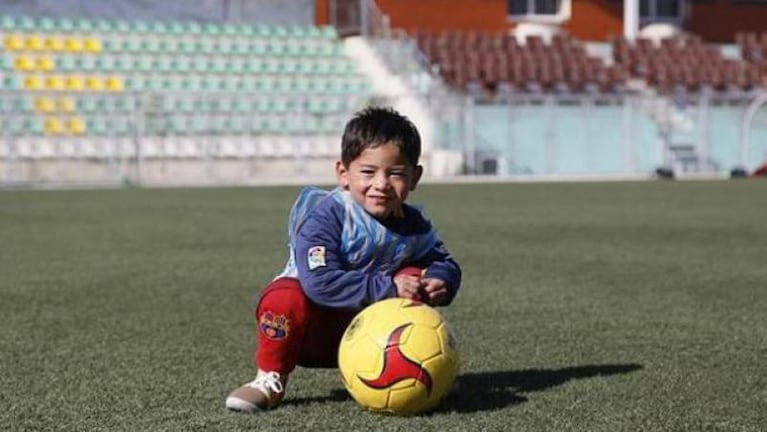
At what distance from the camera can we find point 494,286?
6715mm

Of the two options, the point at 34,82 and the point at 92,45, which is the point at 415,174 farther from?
the point at 92,45

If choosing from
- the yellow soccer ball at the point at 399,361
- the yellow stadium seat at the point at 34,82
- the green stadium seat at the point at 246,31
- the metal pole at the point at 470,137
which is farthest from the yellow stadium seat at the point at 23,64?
the yellow soccer ball at the point at 399,361

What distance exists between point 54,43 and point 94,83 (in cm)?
130

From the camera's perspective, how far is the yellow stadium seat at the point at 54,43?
24017mm

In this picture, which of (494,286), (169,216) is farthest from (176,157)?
(494,286)

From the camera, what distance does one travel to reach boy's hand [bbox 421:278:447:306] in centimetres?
360

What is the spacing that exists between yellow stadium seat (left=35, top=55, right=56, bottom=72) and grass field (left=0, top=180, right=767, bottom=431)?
480 inches

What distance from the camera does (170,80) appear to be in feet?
80.2

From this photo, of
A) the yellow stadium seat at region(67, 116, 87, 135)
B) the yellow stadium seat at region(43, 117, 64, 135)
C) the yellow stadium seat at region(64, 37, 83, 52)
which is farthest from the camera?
the yellow stadium seat at region(64, 37, 83, 52)

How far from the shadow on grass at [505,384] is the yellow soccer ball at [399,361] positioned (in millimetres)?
127

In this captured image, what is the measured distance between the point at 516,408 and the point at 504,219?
8989 millimetres

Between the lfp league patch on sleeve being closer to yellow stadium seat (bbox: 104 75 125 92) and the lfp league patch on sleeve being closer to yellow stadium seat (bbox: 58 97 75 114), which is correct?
yellow stadium seat (bbox: 58 97 75 114)

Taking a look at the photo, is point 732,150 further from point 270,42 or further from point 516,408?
point 516,408

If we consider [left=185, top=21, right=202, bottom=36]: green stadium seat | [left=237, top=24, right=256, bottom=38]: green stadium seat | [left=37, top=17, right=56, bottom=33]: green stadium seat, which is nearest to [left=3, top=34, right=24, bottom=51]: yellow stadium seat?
[left=37, top=17, right=56, bottom=33]: green stadium seat
